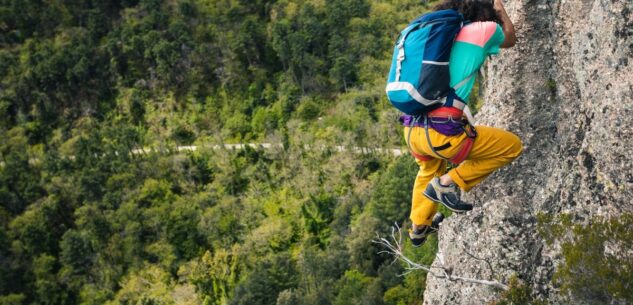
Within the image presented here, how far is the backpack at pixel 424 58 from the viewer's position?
804 cm

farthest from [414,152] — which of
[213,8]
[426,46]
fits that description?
[213,8]

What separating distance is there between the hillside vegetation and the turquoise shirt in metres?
33.8

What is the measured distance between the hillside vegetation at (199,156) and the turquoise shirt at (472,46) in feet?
111

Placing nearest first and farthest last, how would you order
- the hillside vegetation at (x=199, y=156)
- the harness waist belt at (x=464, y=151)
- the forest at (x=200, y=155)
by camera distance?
the harness waist belt at (x=464, y=151) < the forest at (x=200, y=155) < the hillside vegetation at (x=199, y=156)

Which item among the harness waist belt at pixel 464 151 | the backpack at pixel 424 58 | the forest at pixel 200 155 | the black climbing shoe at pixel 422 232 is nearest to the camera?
the backpack at pixel 424 58

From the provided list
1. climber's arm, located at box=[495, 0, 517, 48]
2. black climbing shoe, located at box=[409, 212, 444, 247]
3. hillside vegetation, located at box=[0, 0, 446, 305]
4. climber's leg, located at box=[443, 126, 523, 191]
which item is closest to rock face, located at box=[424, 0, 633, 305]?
black climbing shoe, located at box=[409, 212, 444, 247]

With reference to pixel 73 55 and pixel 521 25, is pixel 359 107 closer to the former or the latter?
pixel 73 55

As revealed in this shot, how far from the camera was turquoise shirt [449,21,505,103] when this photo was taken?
8.18 metres

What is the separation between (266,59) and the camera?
9694 cm

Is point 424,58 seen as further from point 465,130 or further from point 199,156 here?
point 199,156

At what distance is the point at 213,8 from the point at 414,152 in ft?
329

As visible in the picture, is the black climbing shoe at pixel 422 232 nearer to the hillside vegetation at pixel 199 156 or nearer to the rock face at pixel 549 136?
the rock face at pixel 549 136

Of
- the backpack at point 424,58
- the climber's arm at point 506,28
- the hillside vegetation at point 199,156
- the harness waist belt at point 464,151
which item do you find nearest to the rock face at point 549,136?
the climber's arm at point 506,28

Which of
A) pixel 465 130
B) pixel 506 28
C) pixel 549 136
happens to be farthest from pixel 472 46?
pixel 549 136
